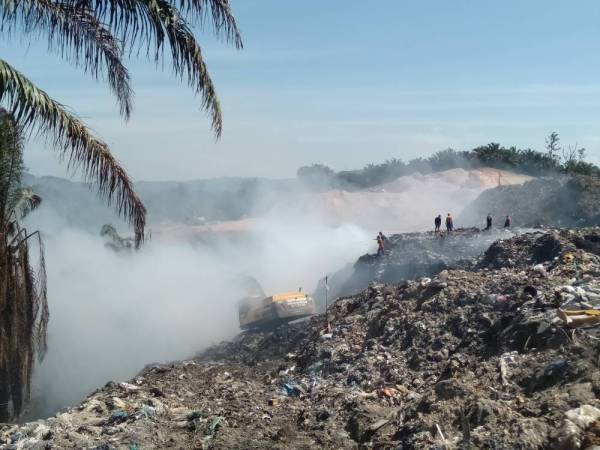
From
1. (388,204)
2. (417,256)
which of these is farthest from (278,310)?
(388,204)

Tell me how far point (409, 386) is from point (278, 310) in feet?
42.0

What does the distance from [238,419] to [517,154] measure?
55832 millimetres

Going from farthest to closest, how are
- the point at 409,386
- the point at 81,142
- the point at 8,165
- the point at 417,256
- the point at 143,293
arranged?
the point at 143,293, the point at 417,256, the point at 409,386, the point at 8,165, the point at 81,142

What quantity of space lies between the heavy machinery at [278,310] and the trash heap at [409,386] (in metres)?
7.71

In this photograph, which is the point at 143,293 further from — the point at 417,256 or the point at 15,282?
the point at 15,282

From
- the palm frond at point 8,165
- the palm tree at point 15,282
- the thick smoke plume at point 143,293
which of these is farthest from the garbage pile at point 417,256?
the palm frond at point 8,165

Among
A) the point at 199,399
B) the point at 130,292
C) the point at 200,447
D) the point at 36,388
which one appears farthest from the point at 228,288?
the point at 200,447

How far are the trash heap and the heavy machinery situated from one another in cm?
771

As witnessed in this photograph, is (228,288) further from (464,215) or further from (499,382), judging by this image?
(499,382)

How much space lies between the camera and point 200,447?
23.9ft

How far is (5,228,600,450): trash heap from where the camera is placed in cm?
630

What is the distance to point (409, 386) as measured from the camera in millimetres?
9461

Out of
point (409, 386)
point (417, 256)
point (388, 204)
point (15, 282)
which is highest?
point (388, 204)

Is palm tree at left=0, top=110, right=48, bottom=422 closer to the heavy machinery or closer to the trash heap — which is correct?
the trash heap
